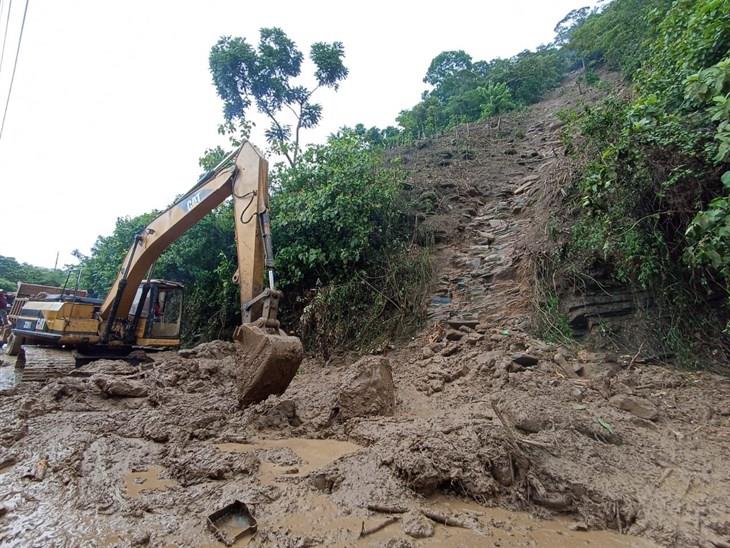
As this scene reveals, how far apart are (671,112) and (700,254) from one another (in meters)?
2.04

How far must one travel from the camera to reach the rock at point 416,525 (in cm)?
205

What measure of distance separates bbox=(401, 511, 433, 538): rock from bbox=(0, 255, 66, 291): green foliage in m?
29.7

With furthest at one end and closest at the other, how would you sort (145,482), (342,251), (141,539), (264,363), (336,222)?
1. (336,222)
2. (342,251)
3. (264,363)
4. (145,482)
5. (141,539)

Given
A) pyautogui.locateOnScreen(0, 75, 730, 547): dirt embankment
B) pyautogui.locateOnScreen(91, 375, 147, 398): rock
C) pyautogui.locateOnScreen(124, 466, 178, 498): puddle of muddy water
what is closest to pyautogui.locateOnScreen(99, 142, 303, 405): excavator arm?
pyautogui.locateOnScreen(0, 75, 730, 547): dirt embankment

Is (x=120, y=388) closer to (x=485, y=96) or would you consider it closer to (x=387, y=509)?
(x=387, y=509)

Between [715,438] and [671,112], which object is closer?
[715,438]

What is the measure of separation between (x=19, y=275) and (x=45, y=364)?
95.3 feet

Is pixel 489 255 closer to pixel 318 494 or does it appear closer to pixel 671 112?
pixel 671 112

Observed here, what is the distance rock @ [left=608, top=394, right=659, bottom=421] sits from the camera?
354cm

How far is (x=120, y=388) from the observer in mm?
4445

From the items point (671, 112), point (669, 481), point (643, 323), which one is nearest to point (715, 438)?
point (669, 481)

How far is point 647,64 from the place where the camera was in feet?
19.0

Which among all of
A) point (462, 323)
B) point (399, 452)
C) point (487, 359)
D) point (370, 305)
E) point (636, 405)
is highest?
point (370, 305)

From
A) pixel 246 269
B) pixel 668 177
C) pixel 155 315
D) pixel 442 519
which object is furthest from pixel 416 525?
pixel 155 315
